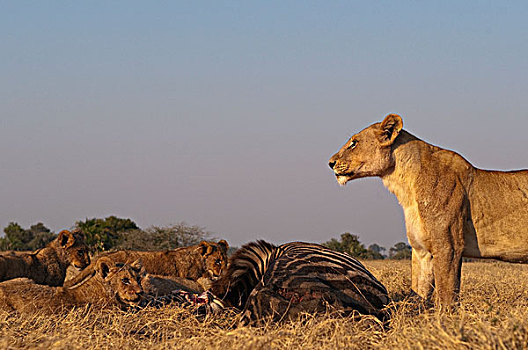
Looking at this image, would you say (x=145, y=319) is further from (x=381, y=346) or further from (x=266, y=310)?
(x=381, y=346)

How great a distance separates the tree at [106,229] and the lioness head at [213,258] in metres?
11.2

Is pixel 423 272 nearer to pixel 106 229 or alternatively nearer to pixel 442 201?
pixel 442 201

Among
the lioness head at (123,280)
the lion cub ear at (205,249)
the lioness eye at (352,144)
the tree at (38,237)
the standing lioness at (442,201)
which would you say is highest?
the lioness eye at (352,144)

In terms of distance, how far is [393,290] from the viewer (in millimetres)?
7496

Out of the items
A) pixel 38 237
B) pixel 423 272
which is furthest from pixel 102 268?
pixel 38 237

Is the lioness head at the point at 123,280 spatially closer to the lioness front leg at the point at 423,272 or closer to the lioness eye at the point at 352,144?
the lioness eye at the point at 352,144

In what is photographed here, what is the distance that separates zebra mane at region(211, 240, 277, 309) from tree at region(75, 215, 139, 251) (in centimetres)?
1578

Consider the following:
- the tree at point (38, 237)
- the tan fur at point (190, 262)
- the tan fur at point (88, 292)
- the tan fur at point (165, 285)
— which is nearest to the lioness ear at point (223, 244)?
the tan fur at point (190, 262)

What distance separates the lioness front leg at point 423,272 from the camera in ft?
20.3

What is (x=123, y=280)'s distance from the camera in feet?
21.3

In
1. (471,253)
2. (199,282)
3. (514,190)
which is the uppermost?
(514,190)

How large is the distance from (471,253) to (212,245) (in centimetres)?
540

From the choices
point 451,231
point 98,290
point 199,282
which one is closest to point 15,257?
point 199,282

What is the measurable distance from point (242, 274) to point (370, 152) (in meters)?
1.84
